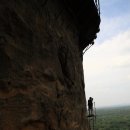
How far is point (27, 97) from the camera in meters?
5.04

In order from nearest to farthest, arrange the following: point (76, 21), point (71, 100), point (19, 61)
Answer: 1. point (19, 61)
2. point (71, 100)
3. point (76, 21)

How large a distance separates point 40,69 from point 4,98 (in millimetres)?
1431

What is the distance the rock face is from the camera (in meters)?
4.66

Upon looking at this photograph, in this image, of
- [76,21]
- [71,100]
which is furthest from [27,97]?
[76,21]

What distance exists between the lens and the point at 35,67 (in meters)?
5.54

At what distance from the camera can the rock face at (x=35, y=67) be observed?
183 inches

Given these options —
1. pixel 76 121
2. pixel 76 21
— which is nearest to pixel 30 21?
pixel 76 121

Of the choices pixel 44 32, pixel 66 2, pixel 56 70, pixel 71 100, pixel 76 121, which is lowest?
pixel 76 121

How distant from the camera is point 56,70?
6.81 m

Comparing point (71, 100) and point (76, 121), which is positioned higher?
point (71, 100)

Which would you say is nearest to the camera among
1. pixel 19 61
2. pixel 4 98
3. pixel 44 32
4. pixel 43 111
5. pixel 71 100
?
pixel 4 98

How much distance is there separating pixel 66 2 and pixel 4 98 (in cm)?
449

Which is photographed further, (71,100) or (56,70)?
(71,100)

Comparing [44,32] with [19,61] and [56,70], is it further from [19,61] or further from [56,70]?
[19,61]
